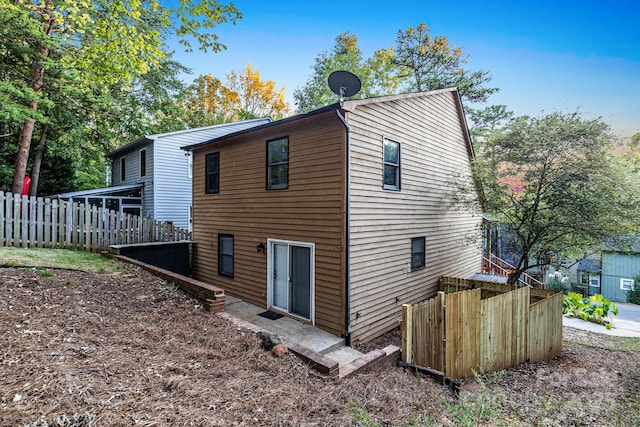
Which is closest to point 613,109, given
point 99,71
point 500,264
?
point 500,264

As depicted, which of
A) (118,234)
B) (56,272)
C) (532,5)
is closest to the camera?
(56,272)

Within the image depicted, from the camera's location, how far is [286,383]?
3.61 m

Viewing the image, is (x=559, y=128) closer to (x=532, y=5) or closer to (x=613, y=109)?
(x=613, y=109)

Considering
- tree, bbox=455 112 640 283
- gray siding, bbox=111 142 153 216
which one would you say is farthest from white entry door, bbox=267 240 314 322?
gray siding, bbox=111 142 153 216

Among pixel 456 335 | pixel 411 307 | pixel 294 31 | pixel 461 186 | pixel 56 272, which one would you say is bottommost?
pixel 456 335

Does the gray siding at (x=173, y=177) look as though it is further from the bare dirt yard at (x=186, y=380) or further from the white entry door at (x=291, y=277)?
the white entry door at (x=291, y=277)

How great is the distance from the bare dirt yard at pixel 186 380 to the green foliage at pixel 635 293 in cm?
1726

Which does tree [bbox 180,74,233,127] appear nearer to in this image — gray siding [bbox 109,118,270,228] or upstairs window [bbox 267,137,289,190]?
gray siding [bbox 109,118,270,228]

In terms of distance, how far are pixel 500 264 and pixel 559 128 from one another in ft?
31.0

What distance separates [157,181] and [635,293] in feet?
90.1

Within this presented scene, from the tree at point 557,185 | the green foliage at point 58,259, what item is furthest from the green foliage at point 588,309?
the green foliage at point 58,259

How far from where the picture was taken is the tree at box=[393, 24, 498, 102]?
19.3m

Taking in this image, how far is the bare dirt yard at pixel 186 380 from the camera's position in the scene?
270 cm

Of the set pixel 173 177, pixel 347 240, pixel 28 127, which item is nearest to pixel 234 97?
pixel 173 177
